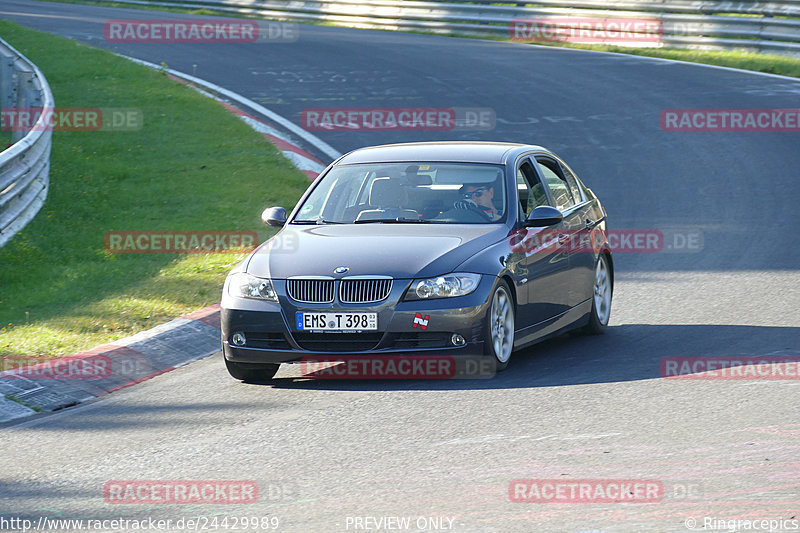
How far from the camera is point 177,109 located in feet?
65.1

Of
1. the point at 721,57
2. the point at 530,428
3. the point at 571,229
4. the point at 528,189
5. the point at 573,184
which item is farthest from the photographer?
the point at 721,57

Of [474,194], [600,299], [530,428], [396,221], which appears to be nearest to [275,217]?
[396,221]

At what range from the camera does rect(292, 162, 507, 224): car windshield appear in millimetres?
9242

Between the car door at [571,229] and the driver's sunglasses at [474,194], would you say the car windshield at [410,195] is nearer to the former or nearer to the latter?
the driver's sunglasses at [474,194]

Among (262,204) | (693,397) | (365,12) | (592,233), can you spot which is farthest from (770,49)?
(693,397)

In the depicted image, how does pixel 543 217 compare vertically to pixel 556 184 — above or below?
above

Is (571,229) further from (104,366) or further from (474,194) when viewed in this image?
(104,366)

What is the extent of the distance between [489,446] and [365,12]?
2686cm

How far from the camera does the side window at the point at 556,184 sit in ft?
33.0

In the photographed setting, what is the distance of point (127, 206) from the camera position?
1478 cm

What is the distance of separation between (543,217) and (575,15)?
1952 cm

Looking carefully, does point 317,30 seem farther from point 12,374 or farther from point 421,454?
point 421,454

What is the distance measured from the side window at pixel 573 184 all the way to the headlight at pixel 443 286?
7.86 feet

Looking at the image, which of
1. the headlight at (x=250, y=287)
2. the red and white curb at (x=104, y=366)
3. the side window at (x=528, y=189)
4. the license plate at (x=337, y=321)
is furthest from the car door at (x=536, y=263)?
the red and white curb at (x=104, y=366)
